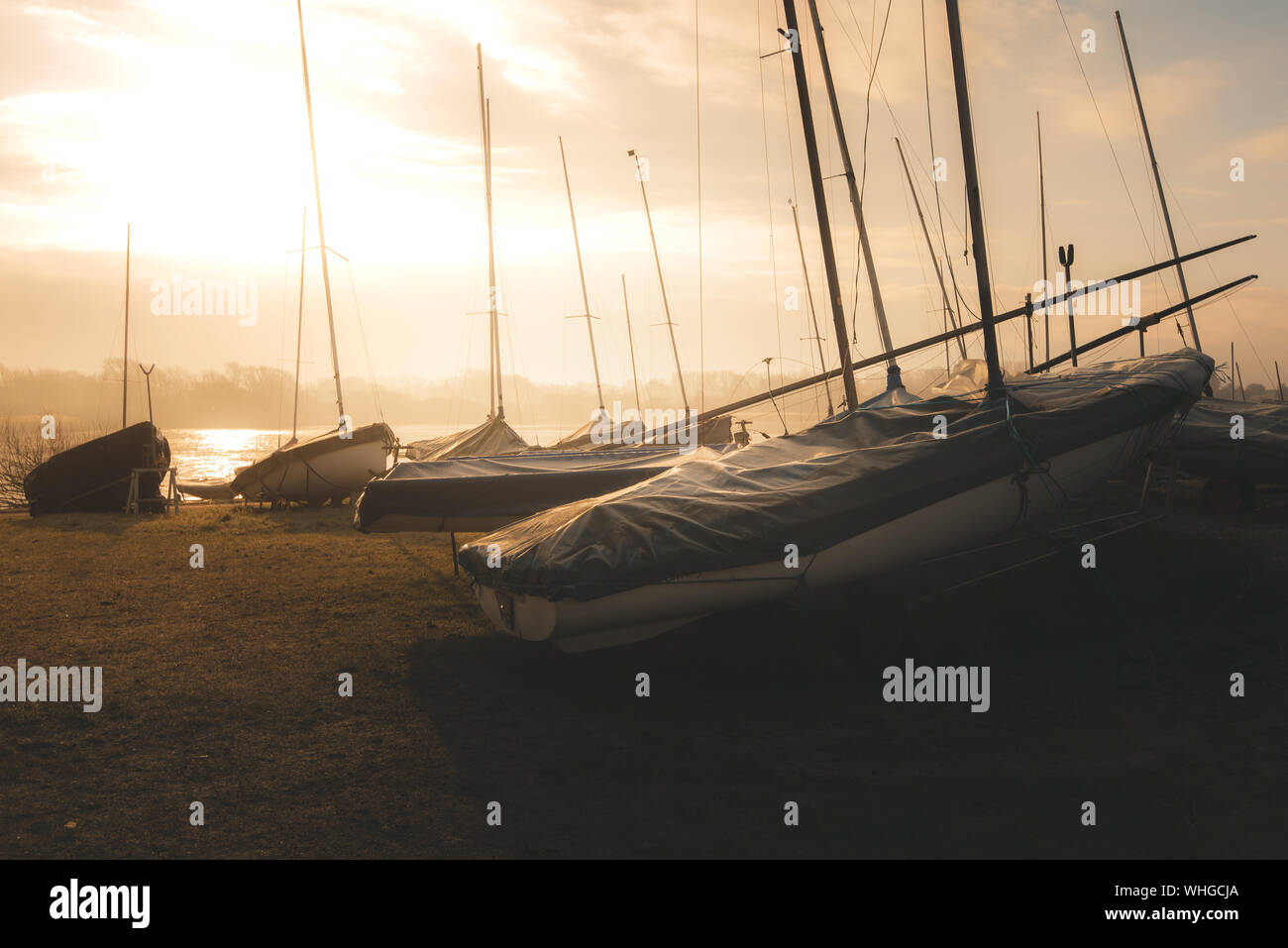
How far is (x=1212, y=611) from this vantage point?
698 centimetres

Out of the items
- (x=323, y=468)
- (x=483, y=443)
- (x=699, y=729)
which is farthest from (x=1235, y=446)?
(x=323, y=468)

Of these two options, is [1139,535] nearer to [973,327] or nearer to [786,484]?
[973,327]

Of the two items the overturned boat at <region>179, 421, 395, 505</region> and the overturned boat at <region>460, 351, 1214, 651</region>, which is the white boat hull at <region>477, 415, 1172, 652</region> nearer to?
the overturned boat at <region>460, 351, 1214, 651</region>

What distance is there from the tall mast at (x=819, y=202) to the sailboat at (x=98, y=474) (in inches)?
649

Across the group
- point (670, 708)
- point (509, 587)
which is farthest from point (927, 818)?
point (509, 587)

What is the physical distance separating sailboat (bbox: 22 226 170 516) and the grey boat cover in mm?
20127

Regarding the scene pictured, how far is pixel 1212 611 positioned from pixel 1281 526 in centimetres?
456

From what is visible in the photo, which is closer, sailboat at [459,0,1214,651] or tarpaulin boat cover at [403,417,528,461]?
sailboat at [459,0,1214,651]

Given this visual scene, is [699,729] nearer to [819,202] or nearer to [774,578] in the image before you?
[774,578]

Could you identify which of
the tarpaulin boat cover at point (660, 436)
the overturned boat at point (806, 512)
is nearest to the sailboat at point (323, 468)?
the tarpaulin boat cover at point (660, 436)

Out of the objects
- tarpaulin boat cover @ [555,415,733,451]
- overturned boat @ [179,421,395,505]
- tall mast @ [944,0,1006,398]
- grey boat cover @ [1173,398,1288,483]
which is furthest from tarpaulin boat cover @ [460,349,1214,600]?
overturned boat @ [179,421,395,505]

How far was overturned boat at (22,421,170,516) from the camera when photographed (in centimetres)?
2039

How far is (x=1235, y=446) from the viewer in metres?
11.3

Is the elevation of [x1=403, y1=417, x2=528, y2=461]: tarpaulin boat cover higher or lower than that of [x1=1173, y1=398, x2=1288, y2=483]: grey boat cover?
higher
